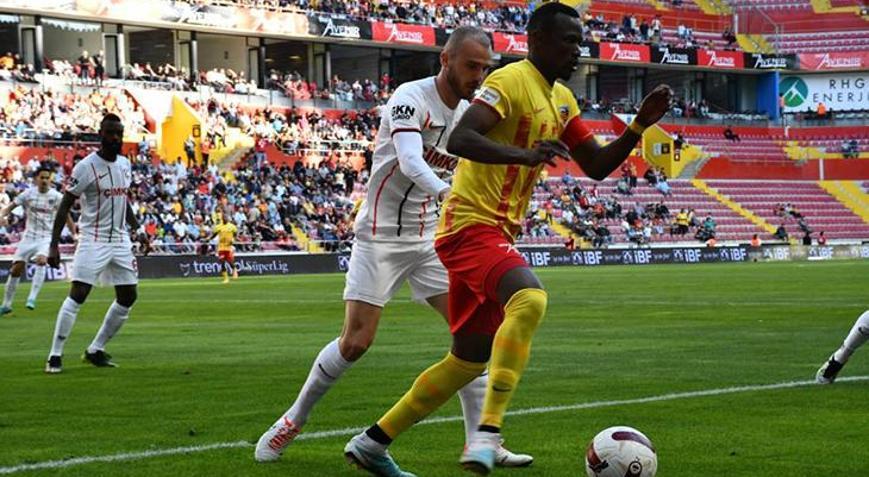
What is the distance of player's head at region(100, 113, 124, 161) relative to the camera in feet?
44.5

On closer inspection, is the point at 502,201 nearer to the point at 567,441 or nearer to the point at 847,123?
the point at 567,441

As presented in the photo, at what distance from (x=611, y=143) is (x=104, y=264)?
296 inches

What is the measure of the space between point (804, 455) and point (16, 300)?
2529 cm

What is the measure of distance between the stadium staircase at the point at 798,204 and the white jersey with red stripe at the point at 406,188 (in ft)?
205

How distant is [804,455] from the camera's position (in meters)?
7.90

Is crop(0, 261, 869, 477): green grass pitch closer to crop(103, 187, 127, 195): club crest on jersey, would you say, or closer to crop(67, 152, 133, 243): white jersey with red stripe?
crop(67, 152, 133, 243): white jersey with red stripe

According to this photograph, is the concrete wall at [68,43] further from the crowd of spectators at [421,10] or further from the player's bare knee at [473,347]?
the player's bare knee at [473,347]

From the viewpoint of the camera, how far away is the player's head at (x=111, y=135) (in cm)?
1358

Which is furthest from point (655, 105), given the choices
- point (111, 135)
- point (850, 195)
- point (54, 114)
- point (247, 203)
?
point (850, 195)

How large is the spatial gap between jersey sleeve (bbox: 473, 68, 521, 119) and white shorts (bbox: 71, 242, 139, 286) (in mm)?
7506

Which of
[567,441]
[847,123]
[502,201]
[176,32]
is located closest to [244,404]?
[567,441]

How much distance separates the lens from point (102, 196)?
1419cm

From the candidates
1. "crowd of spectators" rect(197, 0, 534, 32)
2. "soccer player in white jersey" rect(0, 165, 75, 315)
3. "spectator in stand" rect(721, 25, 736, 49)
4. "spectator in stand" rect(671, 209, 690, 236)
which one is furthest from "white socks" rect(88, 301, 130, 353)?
"spectator in stand" rect(721, 25, 736, 49)

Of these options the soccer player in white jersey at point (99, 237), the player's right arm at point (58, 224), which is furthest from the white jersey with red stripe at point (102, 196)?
the player's right arm at point (58, 224)
